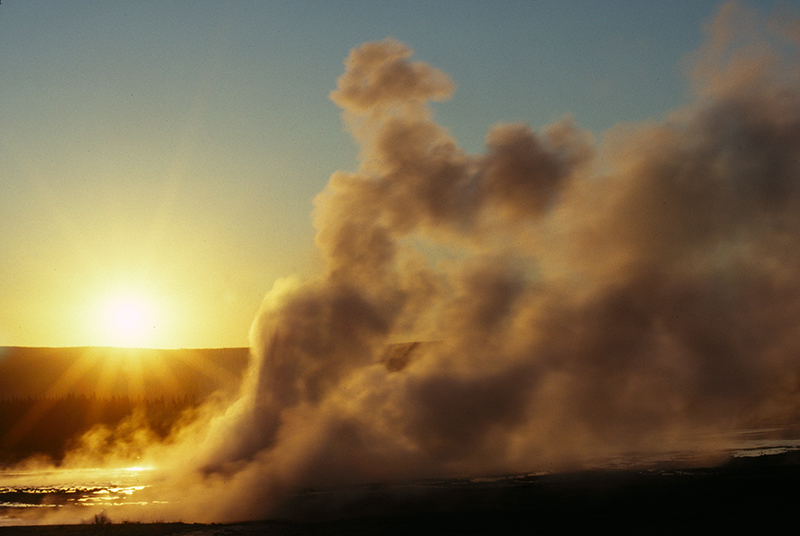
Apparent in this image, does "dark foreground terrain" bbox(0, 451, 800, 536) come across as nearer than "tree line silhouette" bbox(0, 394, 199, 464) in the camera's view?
Yes

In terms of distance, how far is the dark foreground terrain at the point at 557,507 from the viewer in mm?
27953

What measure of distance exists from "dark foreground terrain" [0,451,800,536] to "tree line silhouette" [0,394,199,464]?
5719 cm

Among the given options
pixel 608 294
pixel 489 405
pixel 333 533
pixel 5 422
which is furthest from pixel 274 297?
pixel 5 422

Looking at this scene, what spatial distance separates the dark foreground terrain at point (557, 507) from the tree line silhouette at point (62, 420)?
57.2 metres

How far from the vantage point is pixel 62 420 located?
4542 inches

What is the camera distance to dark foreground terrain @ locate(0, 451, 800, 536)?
2795cm

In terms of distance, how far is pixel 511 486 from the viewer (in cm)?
3662

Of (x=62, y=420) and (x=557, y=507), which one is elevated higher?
(x=62, y=420)

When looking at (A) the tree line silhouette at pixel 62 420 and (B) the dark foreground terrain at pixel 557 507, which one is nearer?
(B) the dark foreground terrain at pixel 557 507

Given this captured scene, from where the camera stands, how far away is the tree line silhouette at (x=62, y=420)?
312ft

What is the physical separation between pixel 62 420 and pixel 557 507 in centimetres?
10071

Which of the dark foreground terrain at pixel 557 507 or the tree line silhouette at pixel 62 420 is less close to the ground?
the tree line silhouette at pixel 62 420

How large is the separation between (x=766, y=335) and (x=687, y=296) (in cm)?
769

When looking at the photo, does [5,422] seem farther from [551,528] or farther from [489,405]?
[551,528]
